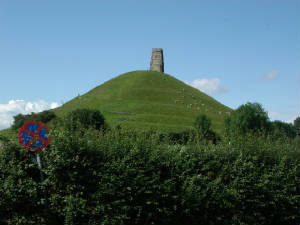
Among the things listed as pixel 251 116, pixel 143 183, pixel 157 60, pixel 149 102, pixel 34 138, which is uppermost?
pixel 157 60

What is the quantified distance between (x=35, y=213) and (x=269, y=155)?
8.57m

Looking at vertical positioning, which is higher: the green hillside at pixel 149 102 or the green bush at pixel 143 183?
the green hillside at pixel 149 102

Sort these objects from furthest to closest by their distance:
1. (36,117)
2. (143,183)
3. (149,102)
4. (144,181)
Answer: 1. (149,102)
2. (36,117)
3. (144,181)
4. (143,183)

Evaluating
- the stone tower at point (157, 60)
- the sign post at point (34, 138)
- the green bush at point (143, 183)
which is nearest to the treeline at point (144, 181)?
the green bush at point (143, 183)

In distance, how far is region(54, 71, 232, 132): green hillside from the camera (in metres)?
102

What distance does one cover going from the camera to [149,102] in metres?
116

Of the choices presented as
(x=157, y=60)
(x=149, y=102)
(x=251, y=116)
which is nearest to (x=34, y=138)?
(x=251, y=116)

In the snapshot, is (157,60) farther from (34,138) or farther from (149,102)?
(34,138)

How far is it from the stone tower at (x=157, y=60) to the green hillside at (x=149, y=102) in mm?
17669

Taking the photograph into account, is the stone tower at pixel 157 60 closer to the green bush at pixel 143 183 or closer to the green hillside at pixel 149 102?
the green hillside at pixel 149 102

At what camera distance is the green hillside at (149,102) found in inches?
3996

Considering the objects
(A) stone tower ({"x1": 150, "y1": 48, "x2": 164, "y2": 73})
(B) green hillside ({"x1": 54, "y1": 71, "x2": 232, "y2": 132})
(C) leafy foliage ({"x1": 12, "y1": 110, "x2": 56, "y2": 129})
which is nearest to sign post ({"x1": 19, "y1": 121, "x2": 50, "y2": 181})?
(C) leafy foliage ({"x1": 12, "y1": 110, "x2": 56, "y2": 129})

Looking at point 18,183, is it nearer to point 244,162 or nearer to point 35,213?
point 35,213

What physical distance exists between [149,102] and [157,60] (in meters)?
55.2
